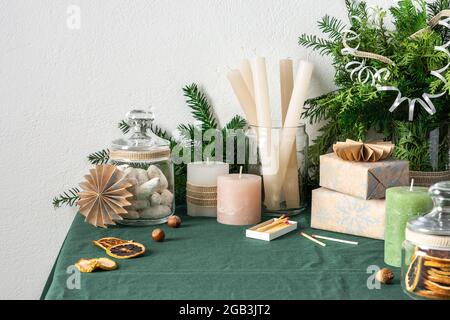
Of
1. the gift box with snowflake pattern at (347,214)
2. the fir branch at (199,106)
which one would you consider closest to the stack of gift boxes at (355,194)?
the gift box with snowflake pattern at (347,214)

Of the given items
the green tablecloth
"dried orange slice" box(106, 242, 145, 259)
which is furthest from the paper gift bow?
"dried orange slice" box(106, 242, 145, 259)

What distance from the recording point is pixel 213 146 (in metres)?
1.30

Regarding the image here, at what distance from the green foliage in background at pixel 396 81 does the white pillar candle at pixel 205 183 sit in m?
0.23

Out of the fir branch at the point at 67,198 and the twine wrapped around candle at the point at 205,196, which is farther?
the fir branch at the point at 67,198

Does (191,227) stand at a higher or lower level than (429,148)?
lower

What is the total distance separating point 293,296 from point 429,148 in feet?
1.49

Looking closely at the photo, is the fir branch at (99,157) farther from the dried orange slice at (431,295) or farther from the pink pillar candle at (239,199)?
the dried orange slice at (431,295)

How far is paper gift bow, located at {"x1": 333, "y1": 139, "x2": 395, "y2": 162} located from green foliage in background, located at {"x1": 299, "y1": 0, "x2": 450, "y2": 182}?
0.33 feet

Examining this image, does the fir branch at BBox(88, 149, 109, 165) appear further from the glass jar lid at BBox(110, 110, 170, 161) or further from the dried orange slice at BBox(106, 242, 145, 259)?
the dried orange slice at BBox(106, 242, 145, 259)

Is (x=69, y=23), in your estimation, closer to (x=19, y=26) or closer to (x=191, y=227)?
(x=19, y=26)

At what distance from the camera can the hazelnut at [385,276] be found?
0.88m

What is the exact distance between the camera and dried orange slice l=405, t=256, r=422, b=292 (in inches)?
32.7
